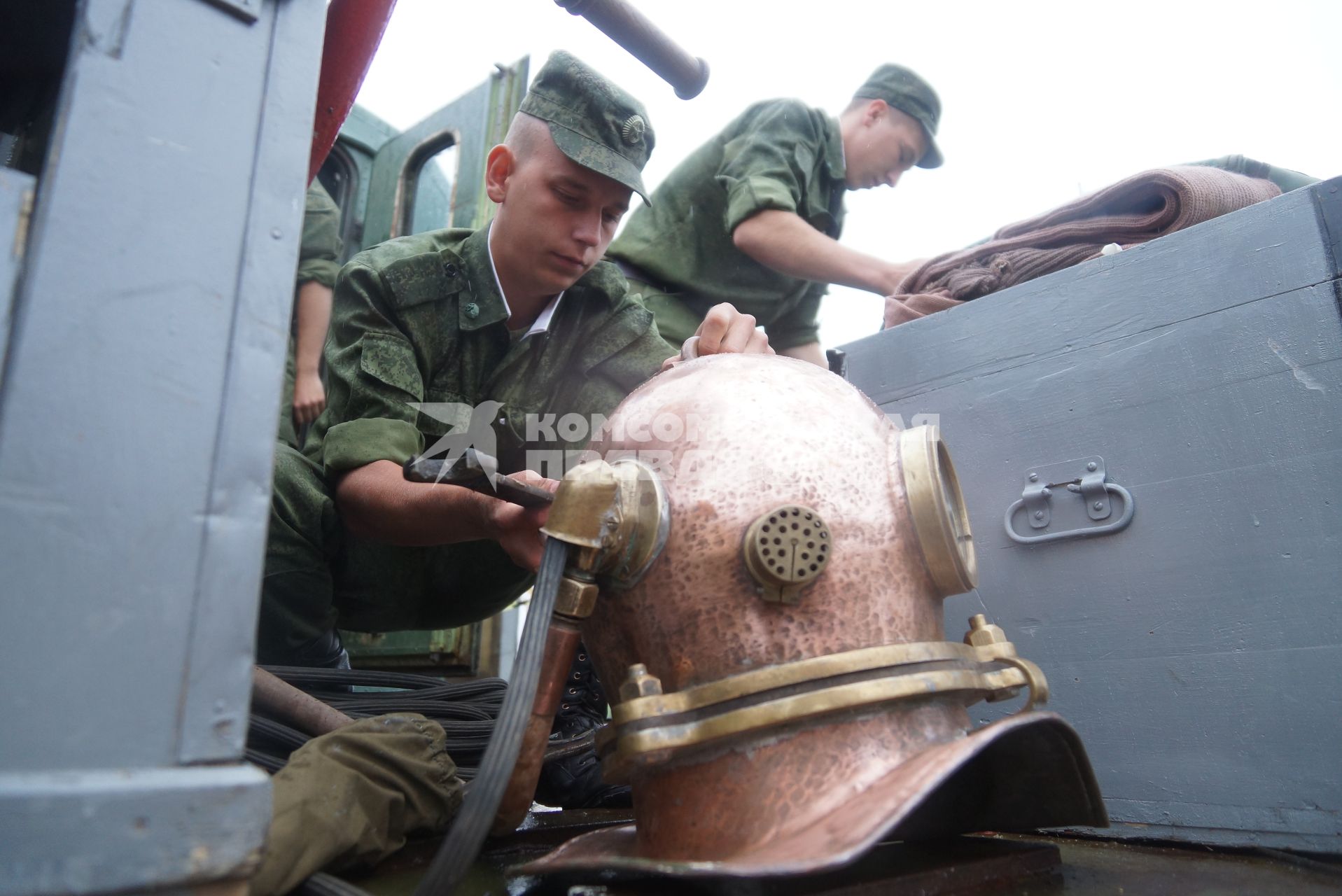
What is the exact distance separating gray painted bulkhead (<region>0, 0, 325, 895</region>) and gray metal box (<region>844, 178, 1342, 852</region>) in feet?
3.71

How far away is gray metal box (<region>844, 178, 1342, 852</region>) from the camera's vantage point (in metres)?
1.08

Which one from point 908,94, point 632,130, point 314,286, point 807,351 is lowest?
point 807,351

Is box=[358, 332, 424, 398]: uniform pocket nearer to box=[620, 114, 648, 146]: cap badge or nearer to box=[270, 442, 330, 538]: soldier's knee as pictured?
box=[270, 442, 330, 538]: soldier's knee

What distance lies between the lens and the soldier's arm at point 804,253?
77.9 inches

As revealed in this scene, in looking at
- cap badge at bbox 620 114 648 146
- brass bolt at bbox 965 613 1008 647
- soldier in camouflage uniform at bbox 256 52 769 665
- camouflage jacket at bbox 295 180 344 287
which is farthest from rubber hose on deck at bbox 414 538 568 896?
camouflage jacket at bbox 295 180 344 287

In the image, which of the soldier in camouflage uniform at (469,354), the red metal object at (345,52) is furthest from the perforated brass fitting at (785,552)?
the soldier in camouflage uniform at (469,354)

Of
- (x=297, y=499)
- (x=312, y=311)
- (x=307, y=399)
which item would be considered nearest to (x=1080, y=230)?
(x=297, y=499)

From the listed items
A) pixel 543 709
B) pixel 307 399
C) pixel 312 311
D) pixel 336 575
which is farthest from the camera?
pixel 312 311

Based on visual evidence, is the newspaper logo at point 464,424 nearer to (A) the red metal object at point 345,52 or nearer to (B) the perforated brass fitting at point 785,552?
(A) the red metal object at point 345,52

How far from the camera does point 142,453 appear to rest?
1.89 ft

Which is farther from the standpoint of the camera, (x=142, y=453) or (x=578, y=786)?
(x=578, y=786)

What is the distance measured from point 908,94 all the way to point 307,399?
75.9 inches

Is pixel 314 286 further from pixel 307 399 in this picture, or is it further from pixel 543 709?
pixel 543 709

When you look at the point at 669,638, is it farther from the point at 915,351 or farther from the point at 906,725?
the point at 915,351
